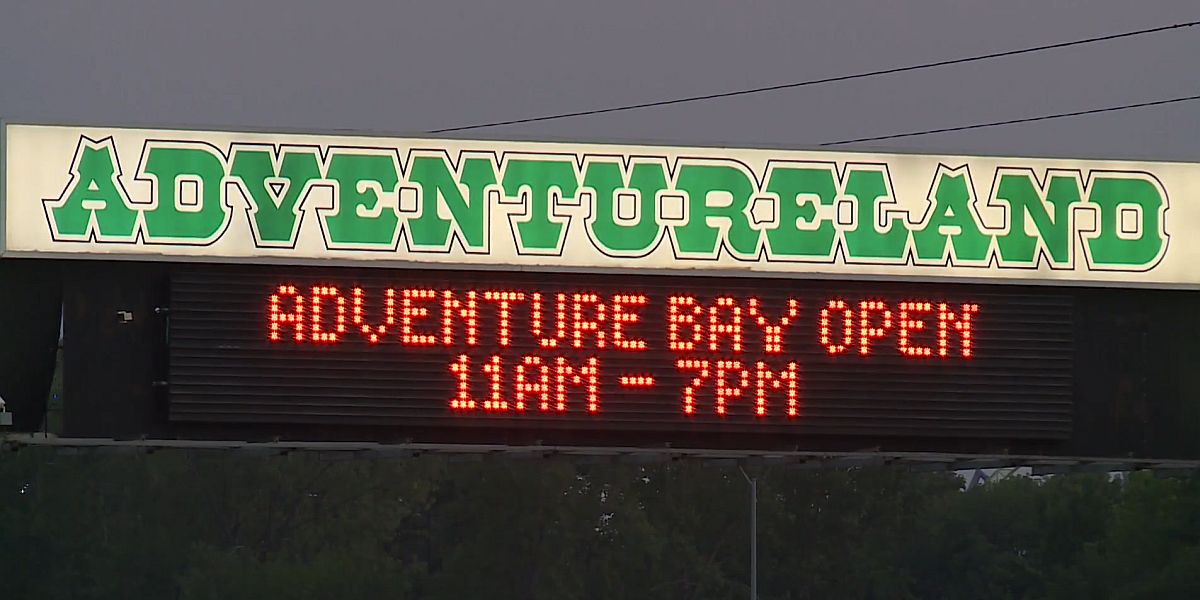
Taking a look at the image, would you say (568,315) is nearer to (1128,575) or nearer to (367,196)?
(367,196)

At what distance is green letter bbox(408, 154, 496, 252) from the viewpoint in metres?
18.4

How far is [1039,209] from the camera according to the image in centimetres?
1909

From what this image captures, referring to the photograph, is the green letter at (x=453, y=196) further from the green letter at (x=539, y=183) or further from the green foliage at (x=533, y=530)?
the green foliage at (x=533, y=530)

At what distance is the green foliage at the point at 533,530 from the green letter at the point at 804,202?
69898 mm

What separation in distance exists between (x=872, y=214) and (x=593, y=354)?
9.56 feet

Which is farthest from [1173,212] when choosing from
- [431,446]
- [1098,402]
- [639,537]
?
[639,537]

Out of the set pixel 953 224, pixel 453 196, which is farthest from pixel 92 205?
pixel 953 224

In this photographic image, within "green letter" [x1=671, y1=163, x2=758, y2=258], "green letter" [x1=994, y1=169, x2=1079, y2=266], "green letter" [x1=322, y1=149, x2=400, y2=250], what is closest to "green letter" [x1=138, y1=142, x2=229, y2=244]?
"green letter" [x1=322, y1=149, x2=400, y2=250]

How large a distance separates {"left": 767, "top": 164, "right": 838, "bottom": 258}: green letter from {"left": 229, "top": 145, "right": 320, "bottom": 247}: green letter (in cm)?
408

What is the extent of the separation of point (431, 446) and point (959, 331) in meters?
4.73

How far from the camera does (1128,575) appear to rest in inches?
2840

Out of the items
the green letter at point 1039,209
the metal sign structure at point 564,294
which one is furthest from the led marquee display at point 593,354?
the green letter at point 1039,209

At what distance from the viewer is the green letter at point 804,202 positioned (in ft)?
61.4

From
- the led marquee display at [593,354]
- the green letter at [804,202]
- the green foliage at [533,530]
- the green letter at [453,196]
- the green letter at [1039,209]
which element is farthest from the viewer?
the green foliage at [533,530]
